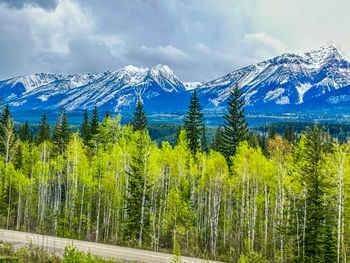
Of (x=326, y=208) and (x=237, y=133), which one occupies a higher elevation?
(x=237, y=133)

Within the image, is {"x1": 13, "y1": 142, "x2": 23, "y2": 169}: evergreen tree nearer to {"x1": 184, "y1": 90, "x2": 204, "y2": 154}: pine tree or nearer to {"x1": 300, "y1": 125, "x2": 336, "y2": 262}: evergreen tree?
{"x1": 184, "y1": 90, "x2": 204, "y2": 154}: pine tree

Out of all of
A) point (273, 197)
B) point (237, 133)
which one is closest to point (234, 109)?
point (237, 133)

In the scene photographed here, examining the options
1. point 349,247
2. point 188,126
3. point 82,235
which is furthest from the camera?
point 188,126

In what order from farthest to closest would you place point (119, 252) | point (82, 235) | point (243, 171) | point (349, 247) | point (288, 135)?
point (288, 135) → point (82, 235) → point (243, 171) → point (349, 247) → point (119, 252)

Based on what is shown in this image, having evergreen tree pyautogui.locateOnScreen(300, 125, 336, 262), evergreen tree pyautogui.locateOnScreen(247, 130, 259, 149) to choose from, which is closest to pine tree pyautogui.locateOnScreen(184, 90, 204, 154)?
evergreen tree pyautogui.locateOnScreen(247, 130, 259, 149)

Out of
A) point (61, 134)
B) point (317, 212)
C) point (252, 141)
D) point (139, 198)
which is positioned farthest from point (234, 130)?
point (317, 212)

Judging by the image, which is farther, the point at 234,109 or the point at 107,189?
the point at 234,109

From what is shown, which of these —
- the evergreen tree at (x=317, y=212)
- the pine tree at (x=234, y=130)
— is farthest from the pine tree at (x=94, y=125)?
the evergreen tree at (x=317, y=212)

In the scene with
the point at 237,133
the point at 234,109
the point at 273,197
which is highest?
the point at 234,109

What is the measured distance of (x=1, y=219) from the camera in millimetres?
35312

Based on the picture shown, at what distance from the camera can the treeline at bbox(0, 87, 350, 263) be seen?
24156mm

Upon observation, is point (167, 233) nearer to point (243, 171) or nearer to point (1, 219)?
point (243, 171)

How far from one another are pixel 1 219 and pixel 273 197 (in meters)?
30.9

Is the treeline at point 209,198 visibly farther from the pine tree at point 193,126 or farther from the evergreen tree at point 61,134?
the evergreen tree at point 61,134
